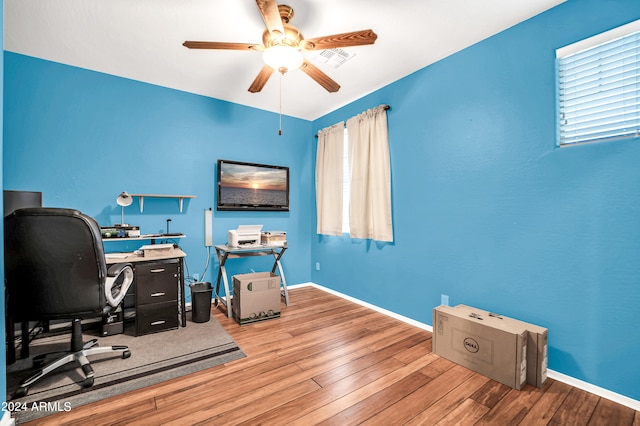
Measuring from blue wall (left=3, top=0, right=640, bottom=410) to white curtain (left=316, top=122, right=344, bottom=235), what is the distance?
0.27m

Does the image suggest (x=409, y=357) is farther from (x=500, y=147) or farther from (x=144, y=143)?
(x=144, y=143)

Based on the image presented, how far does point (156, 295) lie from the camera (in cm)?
259

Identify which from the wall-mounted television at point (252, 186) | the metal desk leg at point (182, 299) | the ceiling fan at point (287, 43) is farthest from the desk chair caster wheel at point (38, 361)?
the ceiling fan at point (287, 43)

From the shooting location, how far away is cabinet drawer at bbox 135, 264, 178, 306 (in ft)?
8.30

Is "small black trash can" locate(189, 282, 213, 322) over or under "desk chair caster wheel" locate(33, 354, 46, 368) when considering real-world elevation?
over

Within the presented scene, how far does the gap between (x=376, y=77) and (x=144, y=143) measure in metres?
2.74

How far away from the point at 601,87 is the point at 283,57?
2126mm

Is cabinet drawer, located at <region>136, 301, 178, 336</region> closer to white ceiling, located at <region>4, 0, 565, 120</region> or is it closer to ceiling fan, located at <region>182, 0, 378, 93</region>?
Answer: ceiling fan, located at <region>182, 0, 378, 93</region>

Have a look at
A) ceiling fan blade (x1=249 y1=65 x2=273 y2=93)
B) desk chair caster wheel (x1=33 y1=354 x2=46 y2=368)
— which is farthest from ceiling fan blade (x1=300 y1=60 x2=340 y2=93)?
desk chair caster wheel (x1=33 y1=354 x2=46 y2=368)

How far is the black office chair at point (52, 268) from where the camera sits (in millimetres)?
1669

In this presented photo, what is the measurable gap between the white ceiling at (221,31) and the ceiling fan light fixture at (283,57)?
0.35 meters

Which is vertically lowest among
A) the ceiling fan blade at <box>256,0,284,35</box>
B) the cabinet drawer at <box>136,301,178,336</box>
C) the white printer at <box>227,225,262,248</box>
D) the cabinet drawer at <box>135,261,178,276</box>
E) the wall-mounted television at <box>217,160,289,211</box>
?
the cabinet drawer at <box>136,301,178,336</box>

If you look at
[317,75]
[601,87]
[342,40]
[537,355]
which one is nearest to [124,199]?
[317,75]

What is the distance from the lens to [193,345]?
2396mm
